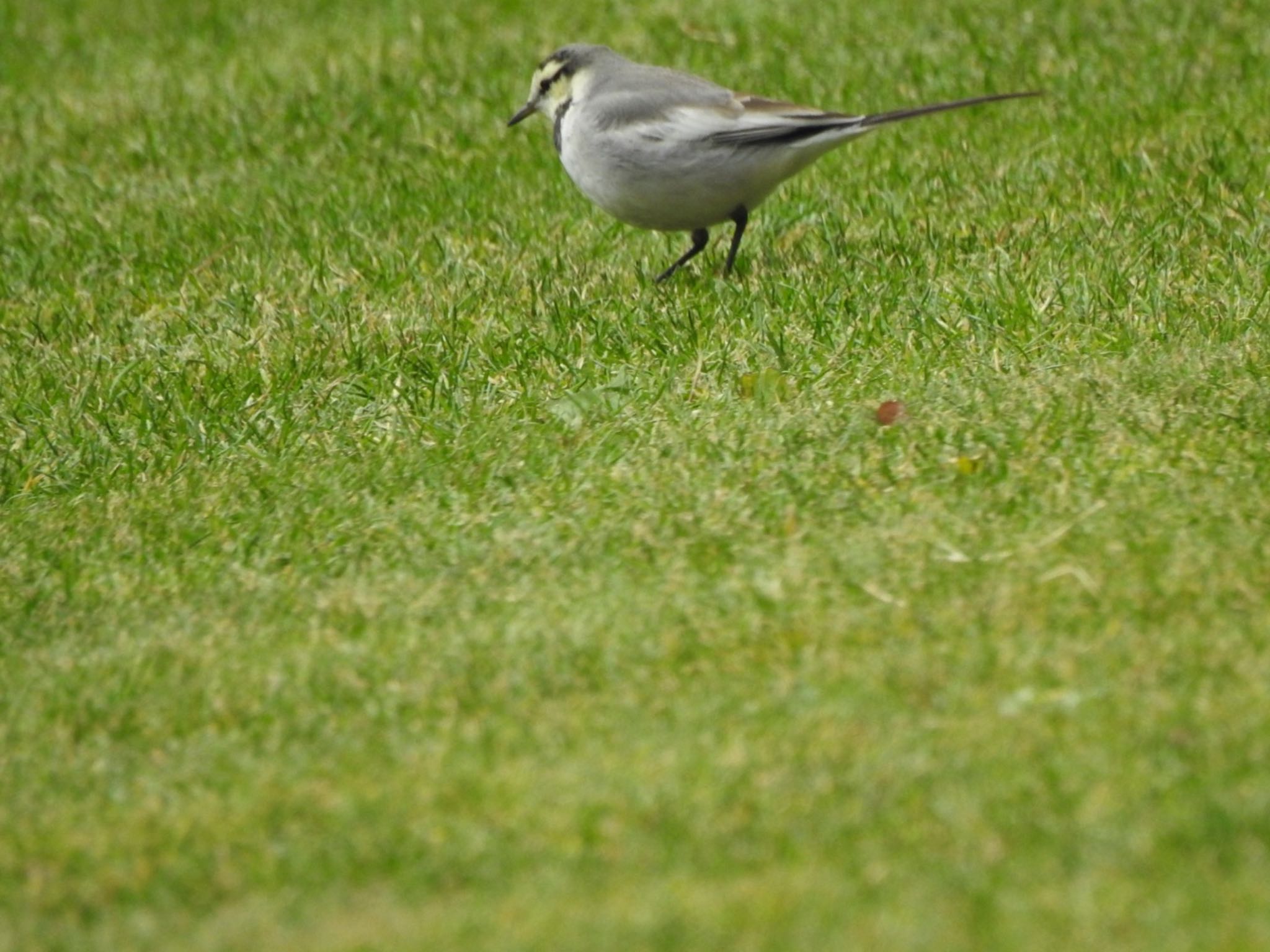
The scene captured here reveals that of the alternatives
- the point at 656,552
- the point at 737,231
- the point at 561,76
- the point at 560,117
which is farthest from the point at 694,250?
the point at 656,552

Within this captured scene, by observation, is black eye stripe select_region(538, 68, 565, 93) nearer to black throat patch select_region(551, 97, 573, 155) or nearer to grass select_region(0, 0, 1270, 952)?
black throat patch select_region(551, 97, 573, 155)

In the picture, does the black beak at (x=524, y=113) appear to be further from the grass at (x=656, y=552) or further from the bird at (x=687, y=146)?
the bird at (x=687, y=146)

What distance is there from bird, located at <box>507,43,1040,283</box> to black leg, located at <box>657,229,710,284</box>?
0.01 m

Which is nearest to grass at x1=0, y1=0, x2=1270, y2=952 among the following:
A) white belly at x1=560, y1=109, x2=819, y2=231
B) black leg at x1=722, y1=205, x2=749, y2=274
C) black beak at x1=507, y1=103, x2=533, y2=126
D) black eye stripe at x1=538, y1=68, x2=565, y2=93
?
black leg at x1=722, y1=205, x2=749, y2=274

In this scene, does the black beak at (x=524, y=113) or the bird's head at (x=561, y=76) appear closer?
the bird's head at (x=561, y=76)

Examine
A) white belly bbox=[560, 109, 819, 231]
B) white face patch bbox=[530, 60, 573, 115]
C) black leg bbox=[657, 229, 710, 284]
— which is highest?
white face patch bbox=[530, 60, 573, 115]

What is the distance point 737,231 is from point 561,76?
3.32 feet

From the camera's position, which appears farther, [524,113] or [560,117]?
[524,113]

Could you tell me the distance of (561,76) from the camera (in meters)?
7.07

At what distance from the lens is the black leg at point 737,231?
21.7 feet

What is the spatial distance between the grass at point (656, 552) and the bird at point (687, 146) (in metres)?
0.30

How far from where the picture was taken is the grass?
3170mm

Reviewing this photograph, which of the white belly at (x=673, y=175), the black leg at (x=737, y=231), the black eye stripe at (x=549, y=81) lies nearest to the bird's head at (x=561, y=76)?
the black eye stripe at (x=549, y=81)

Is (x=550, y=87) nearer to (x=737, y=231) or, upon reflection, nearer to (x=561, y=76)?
(x=561, y=76)
